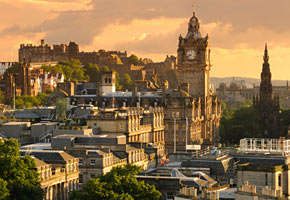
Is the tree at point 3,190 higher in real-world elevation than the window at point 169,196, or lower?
higher

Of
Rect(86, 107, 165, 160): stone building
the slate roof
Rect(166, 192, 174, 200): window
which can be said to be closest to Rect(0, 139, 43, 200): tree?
the slate roof

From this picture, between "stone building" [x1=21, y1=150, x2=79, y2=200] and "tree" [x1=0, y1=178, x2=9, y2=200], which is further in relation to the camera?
"stone building" [x1=21, y1=150, x2=79, y2=200]

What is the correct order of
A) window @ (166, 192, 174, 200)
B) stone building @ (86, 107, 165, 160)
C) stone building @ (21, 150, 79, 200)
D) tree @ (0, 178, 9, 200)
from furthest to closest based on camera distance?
stone building @ (86, 107, 165, 160), stone building @ (21, 150, 79, 200), window @ (166, 192, 174, 200), tree @ (0, 178, 9, 200)

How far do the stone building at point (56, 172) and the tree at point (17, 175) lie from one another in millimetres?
3376

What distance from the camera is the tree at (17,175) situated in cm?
8481

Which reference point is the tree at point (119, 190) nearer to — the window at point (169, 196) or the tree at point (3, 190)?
the window at point (169, 196)

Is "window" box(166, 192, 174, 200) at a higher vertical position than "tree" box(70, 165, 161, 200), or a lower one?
lower

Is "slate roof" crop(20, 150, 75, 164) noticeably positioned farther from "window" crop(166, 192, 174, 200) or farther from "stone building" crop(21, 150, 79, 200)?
"window" crop(166, 192, 174, 200)

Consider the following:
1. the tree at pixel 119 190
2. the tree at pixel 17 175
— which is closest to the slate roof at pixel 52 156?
the tree at pixel 17 175

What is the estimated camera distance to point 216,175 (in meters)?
87.1

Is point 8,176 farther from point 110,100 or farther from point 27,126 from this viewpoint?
point 110,100

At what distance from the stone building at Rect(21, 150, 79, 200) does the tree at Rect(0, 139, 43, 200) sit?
133 inches

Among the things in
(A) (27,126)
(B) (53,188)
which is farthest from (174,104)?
(B) (53,188)

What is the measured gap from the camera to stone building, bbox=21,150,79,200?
95.9 m
